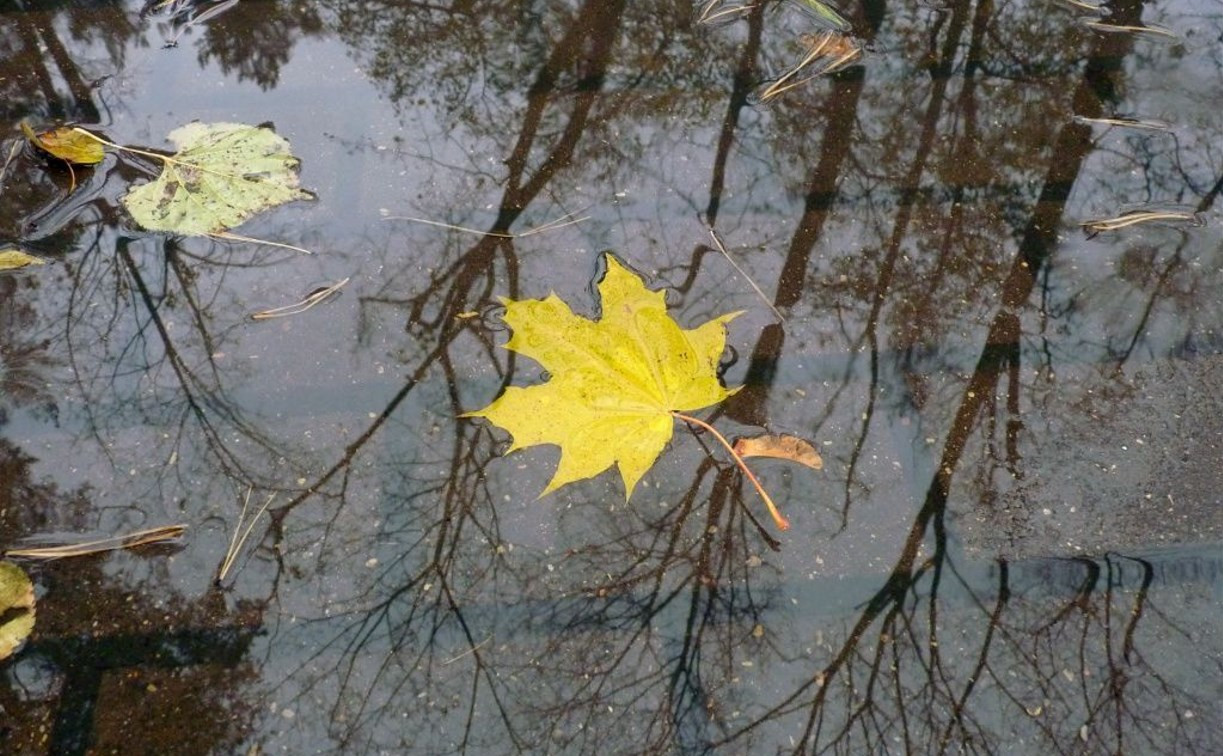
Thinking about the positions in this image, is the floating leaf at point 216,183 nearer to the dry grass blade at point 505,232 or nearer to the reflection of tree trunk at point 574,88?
the dry grass blade at point 505,232

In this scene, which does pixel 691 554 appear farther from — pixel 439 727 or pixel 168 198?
pixel 168 198

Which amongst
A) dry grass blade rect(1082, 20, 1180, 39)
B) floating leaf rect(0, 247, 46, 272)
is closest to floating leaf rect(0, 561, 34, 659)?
floating leaf rect(0, 247, 46, 272)

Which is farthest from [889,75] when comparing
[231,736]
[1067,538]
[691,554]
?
[231,736]

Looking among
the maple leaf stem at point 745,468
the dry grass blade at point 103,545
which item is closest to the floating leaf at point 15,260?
the dry grass blade at point 103,545

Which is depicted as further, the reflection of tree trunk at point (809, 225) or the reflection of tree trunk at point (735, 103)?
the reflection of tree trunk at point (735, 103)

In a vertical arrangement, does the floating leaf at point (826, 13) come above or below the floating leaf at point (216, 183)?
above

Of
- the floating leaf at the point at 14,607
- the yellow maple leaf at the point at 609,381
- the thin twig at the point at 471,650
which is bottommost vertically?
the thin twig at the point at 471,650

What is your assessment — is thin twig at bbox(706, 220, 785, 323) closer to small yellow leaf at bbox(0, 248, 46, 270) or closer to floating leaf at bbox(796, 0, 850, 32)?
floating leaf at bbox(796, 0, 850, 32)

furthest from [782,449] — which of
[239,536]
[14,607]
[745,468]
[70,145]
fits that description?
[70,145]
